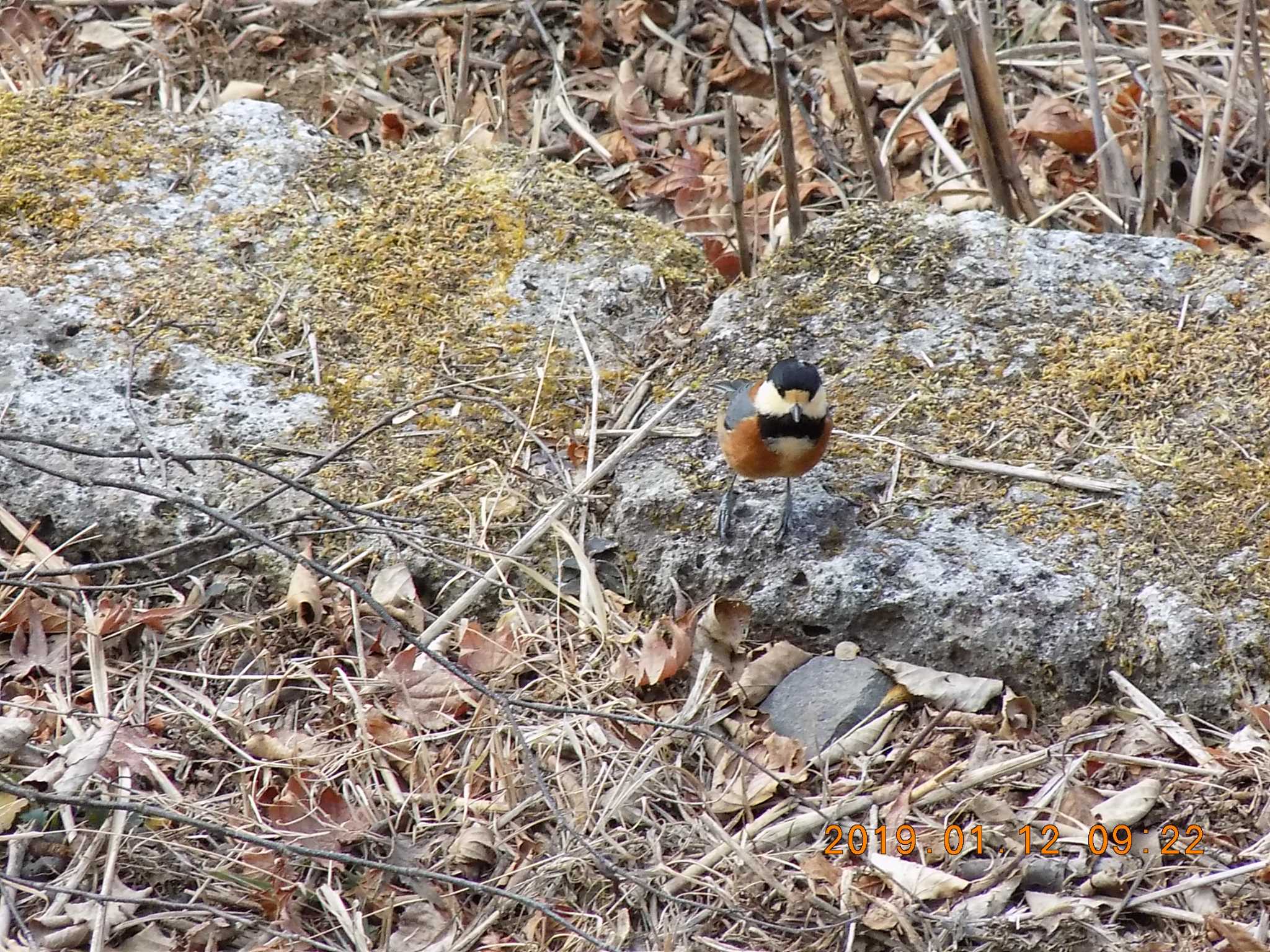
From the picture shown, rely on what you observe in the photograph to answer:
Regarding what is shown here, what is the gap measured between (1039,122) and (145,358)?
3.69 metres

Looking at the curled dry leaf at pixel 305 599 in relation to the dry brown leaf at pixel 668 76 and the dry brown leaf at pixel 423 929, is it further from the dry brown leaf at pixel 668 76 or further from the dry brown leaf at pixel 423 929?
the dry brown leaf at pixel 668 76

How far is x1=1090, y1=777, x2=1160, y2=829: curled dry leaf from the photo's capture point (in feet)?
10.1

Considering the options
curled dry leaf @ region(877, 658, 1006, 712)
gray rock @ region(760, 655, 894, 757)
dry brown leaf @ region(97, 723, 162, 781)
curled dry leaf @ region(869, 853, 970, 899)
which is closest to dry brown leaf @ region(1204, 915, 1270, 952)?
curled dry leaf @ region(869, 853, 970, 899)

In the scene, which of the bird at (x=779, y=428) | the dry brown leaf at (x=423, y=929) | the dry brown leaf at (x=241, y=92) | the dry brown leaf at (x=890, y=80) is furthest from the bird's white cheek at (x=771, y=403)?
the dry brown leaf at (x=241, y=92)

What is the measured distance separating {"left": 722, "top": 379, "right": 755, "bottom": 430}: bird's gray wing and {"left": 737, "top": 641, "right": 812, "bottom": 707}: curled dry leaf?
66 cm

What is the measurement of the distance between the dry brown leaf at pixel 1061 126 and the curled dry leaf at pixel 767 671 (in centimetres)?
291

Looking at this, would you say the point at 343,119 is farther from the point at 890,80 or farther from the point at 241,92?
the point at 890,80

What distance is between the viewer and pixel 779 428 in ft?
11.6

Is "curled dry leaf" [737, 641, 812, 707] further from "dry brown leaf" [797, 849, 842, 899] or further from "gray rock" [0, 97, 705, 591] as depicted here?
"gray rock" [0, 97, 705, 591]

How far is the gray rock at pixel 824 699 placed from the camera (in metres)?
3.36

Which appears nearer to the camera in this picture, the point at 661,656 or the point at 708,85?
the point at 661,656

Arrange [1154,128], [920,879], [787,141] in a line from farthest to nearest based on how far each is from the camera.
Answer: [1154,128] < [787,141] < [920,879]

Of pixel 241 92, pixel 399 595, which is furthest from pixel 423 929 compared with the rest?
pixel 241 92
